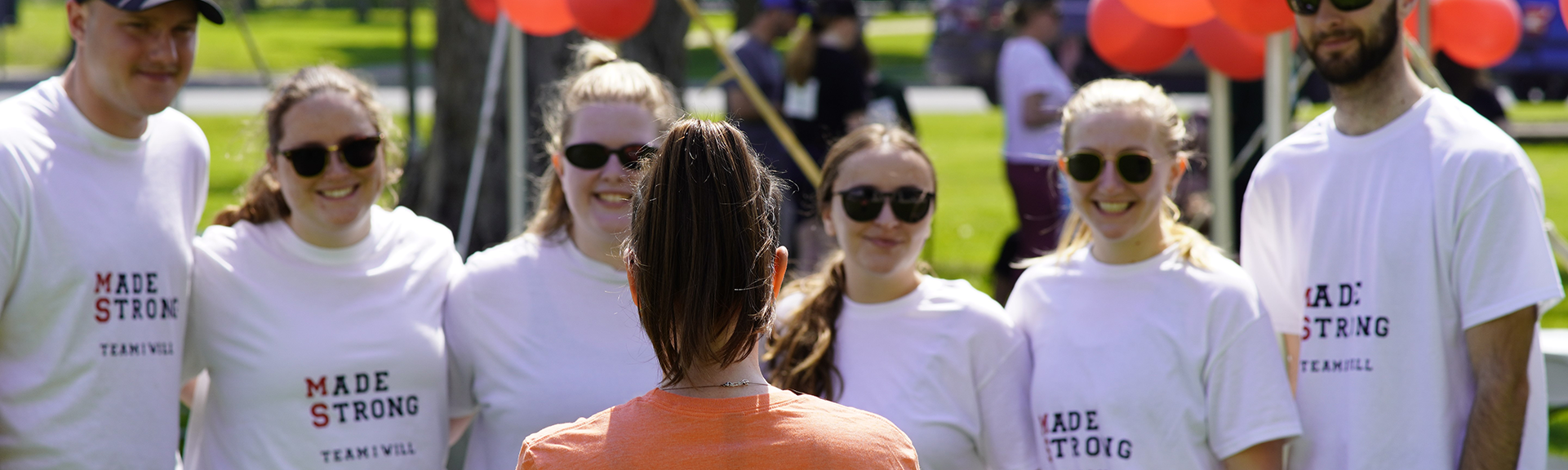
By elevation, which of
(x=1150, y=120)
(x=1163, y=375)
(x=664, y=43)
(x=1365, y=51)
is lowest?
(x=1163, y=375)

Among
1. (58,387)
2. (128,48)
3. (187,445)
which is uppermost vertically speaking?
(128,48)

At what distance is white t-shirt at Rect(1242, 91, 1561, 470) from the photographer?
8.64 feet

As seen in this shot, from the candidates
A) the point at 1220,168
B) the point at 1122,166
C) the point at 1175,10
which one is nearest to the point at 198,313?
the point at 1122,166

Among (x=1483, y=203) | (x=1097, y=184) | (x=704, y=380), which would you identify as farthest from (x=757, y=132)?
(x=704, y=380)

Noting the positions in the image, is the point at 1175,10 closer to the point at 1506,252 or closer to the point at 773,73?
the point at 1506,252

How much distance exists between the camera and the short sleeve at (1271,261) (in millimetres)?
2934

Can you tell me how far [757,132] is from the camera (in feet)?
22.9

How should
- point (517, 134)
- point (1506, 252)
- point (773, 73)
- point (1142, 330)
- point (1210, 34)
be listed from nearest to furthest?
point (1506, 252) < point (1142, 330) < point (1210, 34) < point (517, 134) < point (773, 73)

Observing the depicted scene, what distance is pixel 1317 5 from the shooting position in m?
2.82

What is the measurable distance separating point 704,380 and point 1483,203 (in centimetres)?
167

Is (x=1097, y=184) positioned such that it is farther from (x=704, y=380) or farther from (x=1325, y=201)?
(x=704, y=380)

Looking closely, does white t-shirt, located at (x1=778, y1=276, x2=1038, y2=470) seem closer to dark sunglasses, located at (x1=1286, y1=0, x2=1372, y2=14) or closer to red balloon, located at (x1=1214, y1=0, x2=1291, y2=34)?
dark sunglasses, located at (x1=1286, y1=0, x2=1372, y2=14)

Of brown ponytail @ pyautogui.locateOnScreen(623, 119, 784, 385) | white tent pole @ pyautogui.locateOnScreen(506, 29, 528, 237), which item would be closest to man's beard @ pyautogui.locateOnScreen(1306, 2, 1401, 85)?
brown ponytail @ pyautogui.locateOnScreen(623, 119, 784, 385)

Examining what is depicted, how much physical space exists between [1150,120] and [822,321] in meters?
0.84
